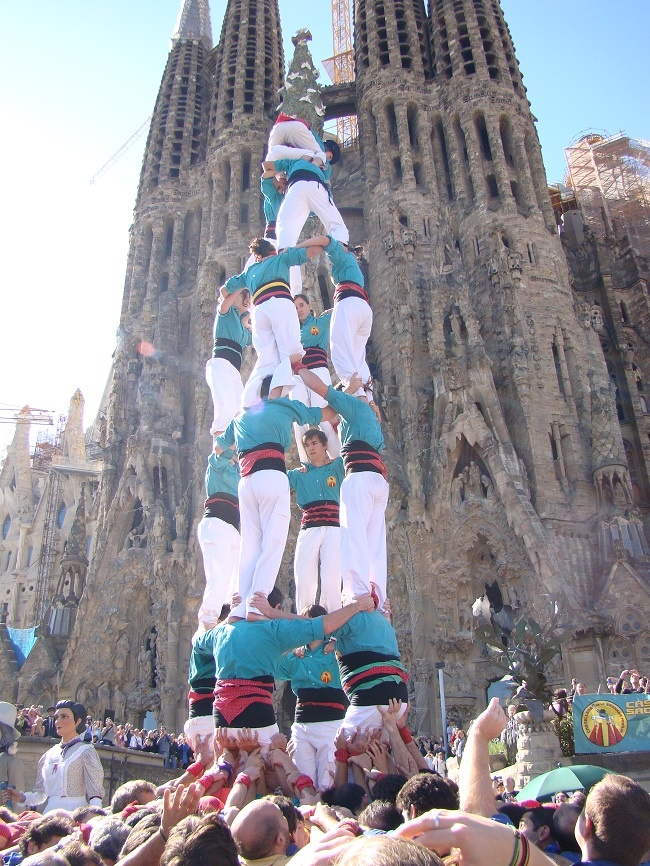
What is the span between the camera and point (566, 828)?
4223mm

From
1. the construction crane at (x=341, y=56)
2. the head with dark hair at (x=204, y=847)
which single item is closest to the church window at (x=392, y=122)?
the construction crane at (x=341, y=56)

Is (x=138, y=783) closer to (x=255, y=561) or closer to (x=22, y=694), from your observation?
(x=255, y=561)

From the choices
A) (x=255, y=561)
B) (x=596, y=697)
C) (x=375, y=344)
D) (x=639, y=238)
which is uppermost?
(x=639, y=238)

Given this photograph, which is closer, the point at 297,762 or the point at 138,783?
the point at 138,783

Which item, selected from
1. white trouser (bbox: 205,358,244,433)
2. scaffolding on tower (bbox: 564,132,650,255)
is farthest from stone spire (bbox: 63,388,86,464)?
white trouser (bbox: 205,358,244,433)

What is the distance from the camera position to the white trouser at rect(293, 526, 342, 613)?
9523 millimetres

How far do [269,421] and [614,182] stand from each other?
35.1 m

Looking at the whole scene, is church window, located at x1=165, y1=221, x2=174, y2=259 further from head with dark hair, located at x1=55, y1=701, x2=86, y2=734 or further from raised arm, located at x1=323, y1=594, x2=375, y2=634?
head with dark hair, located at x1=55, y1=701, x2=86, y2=734

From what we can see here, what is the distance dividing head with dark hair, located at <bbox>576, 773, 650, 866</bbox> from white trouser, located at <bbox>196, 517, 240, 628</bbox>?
25.8 ft

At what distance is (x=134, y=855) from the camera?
3.29 meters

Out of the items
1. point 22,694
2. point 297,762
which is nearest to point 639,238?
point 22,694

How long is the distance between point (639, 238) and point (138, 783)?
34.5 metres

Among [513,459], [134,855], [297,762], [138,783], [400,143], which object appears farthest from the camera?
[400,143]

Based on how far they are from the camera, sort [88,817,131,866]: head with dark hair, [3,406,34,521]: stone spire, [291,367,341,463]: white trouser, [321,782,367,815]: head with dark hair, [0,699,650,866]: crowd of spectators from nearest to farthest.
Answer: [0,699,650,866]: crowd of spectators → [88,817,131,866]: head with dark hair → [321,782,367,815]: head with dark hair → [291,367,341,463]: white trouser → [3,406,34,521]: stone spire
